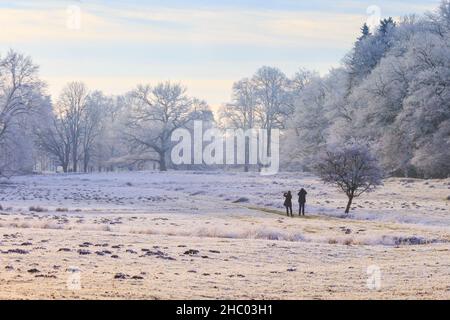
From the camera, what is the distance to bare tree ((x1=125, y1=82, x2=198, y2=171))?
342 feet

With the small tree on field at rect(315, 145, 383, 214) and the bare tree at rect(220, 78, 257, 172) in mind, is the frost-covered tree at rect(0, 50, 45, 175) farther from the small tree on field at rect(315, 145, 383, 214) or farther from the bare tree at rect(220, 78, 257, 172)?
the small tree on field at rect(315, 145, 383, 214)

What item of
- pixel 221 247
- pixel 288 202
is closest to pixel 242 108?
pixel 288 202

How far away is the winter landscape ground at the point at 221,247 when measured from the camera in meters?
17.6

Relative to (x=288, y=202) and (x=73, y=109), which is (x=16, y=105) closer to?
(x=288, y=202)

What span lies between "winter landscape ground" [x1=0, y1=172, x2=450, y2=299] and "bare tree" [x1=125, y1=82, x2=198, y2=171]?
4444 cm

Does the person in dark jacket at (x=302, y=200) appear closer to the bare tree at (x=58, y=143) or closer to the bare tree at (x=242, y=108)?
the bare tree at (x=242, y=108)

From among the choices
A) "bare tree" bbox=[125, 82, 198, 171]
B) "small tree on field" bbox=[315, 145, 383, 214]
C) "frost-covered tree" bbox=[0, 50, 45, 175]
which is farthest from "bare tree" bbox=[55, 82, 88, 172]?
"small tree on field" bbox=[315, 145, 383, 214]

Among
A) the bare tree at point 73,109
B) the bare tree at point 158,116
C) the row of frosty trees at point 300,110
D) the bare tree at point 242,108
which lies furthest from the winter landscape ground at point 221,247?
the bare tree at point 73,109

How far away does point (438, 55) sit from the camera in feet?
194

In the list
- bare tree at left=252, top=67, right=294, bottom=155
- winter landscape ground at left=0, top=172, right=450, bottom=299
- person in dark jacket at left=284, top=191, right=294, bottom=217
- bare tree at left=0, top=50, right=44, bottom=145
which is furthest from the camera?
bare tree at left=252, top=67, right=294, bottom=155

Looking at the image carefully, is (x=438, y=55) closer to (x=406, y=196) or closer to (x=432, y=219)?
(x=406, y=196)

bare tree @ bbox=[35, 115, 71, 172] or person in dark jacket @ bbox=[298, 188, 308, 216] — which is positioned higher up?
bare tree @ bbox=[35, 115, 71, 172]

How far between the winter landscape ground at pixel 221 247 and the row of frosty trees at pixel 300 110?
19.4 feet

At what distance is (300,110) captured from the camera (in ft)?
310
